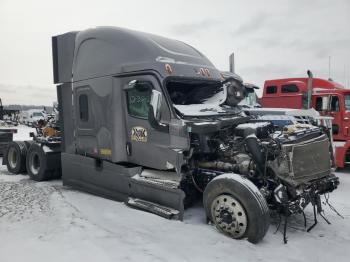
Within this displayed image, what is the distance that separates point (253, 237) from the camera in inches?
177

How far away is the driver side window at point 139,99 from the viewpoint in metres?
5.80

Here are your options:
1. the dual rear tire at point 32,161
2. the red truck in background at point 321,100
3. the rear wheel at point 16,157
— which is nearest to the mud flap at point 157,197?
the dual rear tire at point 32,161

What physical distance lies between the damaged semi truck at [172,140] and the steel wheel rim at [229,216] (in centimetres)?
1

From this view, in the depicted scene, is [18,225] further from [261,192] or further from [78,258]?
[261,192]

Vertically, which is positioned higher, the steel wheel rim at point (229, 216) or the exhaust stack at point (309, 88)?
the exhaust stack at point (309, 88)

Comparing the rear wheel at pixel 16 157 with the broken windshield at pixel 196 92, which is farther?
the rear wheel at pixel 16 157

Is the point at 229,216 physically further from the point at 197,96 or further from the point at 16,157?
the point at 16,157

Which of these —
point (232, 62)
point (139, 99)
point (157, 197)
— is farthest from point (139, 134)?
point (232, 62)

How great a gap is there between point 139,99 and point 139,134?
61 centimetres

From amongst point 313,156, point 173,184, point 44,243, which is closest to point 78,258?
point 44,243

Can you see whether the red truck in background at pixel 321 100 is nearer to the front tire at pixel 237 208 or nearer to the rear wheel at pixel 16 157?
the front tire at pixel 237 208

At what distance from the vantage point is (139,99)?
236 inches

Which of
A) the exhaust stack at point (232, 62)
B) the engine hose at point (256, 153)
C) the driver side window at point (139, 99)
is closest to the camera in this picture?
the engine hose at point (256, 153)

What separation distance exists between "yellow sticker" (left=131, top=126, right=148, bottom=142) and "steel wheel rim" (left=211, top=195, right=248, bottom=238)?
1.74m
